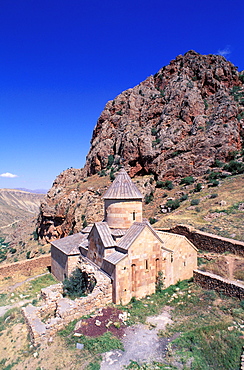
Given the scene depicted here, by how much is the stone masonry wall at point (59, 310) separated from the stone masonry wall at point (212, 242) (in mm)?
7587

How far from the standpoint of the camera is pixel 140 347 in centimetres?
743

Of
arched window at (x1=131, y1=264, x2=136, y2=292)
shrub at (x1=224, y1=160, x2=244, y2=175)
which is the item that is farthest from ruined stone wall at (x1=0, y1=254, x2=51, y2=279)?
shrub at (x1=224, y1=160, x2=244, y2=175)

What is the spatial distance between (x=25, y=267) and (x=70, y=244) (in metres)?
6.14

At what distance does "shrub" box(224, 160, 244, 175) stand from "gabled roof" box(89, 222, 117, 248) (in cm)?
2542

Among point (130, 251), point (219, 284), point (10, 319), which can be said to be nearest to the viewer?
point (219, 284)

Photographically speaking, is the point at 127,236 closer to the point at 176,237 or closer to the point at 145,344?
the point at 176,237

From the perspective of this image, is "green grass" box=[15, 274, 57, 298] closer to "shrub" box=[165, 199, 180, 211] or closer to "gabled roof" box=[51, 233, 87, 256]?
"gabled roof" box=[51, 233, 87, 256]

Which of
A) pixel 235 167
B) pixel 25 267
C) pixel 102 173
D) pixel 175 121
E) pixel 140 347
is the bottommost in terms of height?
pixel 25 267

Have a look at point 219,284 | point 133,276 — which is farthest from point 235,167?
point 133,276

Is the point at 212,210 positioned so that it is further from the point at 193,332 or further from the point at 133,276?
the point at 193,332

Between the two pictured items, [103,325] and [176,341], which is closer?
[176,341]

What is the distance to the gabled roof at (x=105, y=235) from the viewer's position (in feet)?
→ 38.3

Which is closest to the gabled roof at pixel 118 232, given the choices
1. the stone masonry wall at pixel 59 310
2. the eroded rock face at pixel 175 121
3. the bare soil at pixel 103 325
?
the stone masonry wall at pixel 59 310

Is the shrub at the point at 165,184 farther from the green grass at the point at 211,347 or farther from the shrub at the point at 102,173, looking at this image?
the green grass at the point at 211,347
